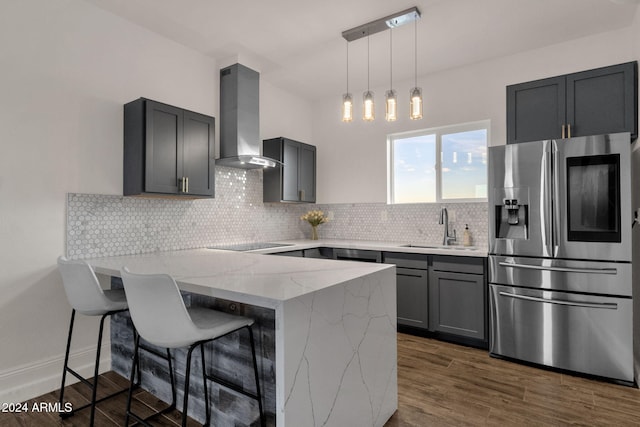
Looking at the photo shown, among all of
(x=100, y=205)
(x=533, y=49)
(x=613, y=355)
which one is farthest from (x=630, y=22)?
(x=100, y=205)

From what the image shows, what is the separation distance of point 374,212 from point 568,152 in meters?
2.21

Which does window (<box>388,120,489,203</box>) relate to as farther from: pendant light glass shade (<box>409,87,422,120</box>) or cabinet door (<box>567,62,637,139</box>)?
pendant light glass shade (<box>409,87,422,120</box>)

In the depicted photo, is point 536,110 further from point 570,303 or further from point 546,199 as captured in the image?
point 570,303

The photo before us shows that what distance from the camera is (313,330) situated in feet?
5.06

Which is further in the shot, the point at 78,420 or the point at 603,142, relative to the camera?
the point at 603,142

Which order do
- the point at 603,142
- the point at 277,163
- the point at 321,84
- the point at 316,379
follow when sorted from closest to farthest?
the point at 316,379, the point at 603,142, the point at 277,163, the point at 321,84

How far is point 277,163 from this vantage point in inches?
163

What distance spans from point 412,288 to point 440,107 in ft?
6.78

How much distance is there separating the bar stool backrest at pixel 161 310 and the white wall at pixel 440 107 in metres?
3.32

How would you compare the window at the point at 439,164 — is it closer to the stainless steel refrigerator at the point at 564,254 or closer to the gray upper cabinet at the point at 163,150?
the stainless steel refrigerator at the point at 564,254

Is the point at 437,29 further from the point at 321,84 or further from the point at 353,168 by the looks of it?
the point at 353,168

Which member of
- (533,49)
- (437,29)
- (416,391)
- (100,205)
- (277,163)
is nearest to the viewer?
(416,391)

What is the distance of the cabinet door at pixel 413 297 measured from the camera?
353 centimetres

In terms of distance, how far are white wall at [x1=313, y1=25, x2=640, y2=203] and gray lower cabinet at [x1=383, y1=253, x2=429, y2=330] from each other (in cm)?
109
